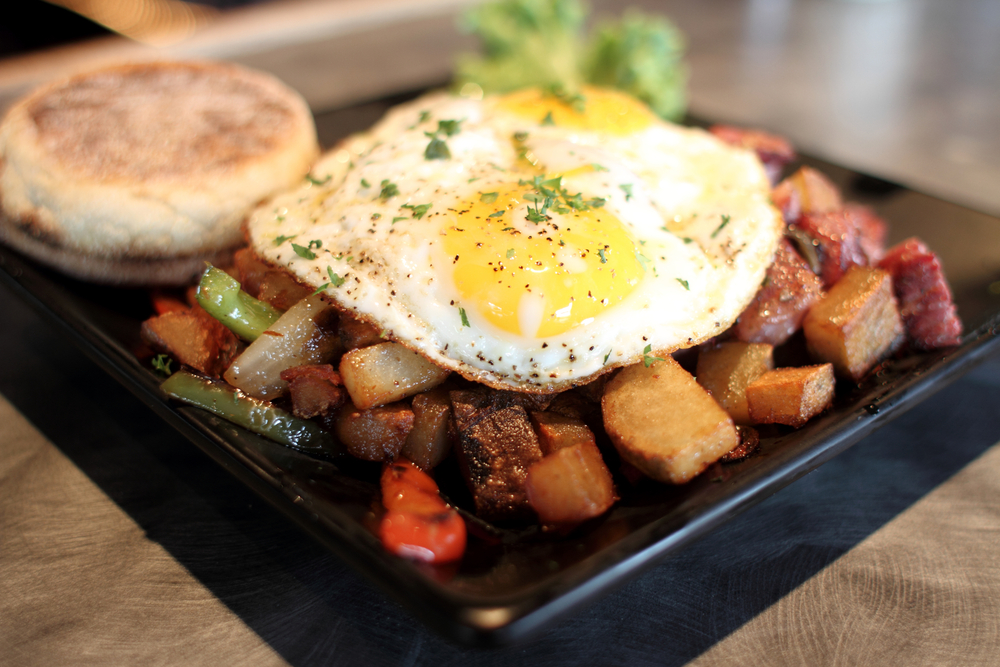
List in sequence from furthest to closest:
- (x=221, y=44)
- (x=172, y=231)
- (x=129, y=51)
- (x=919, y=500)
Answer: (x=221, y=44) → (x=129, y=51) → (x=172, y=231) → (x=919, y=500)

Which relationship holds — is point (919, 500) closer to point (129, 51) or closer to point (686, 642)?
point (686, 642)

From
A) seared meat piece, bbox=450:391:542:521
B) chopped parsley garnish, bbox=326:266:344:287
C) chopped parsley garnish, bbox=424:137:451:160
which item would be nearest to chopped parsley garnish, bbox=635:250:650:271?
seared meat piece, bbox=450:391:542:521

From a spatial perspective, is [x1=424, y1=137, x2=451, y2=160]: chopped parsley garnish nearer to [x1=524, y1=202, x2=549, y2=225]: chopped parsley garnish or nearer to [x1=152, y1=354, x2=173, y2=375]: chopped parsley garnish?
[x1=524, y1=202, x2=549, y2=225]: chopped parsley garnish

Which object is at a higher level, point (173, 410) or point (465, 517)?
point (173, 410)

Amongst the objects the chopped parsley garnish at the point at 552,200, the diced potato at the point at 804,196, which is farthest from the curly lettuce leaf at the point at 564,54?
the chopped parsley garnish at the point at 552,200

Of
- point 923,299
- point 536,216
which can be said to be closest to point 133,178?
point 536,216

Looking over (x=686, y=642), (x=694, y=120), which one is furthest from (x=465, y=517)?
(x=694, y=120)

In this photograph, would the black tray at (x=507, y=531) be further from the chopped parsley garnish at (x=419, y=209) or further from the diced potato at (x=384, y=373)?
the chopped parsley garnish at (x=419, y=209)
